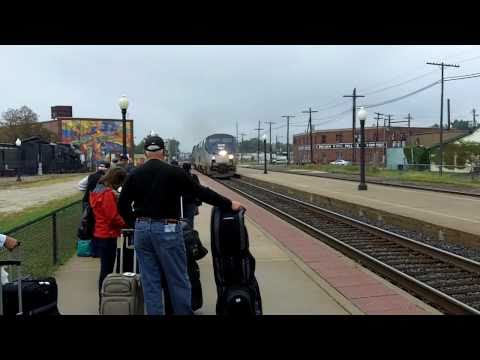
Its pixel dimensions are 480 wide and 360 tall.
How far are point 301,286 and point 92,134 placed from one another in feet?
229

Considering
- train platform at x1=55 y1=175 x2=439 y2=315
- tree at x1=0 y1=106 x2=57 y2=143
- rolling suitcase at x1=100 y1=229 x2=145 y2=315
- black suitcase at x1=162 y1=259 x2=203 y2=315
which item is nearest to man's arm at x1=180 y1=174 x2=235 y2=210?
black suitcase at x1=162 y1=259 x2=203 y2=315

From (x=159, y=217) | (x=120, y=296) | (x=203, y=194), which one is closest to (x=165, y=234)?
(x=159, y=217)

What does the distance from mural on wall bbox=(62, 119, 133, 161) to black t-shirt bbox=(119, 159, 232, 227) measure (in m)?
68.9

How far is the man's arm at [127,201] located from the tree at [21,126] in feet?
216

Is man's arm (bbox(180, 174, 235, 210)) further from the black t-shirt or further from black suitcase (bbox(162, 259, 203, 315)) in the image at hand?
black suitcase (bbox(162, 259, 203, 315))

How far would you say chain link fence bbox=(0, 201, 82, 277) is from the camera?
7242 mm

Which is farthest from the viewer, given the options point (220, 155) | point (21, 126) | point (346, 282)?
point (21, 126)

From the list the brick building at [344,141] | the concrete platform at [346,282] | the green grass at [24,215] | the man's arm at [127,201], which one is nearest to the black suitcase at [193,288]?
the man's arm at [127,201]

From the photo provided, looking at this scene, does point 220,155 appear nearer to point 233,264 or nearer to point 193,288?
point 193,288

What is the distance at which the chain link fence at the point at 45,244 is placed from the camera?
285 inches

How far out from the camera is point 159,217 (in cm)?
379
